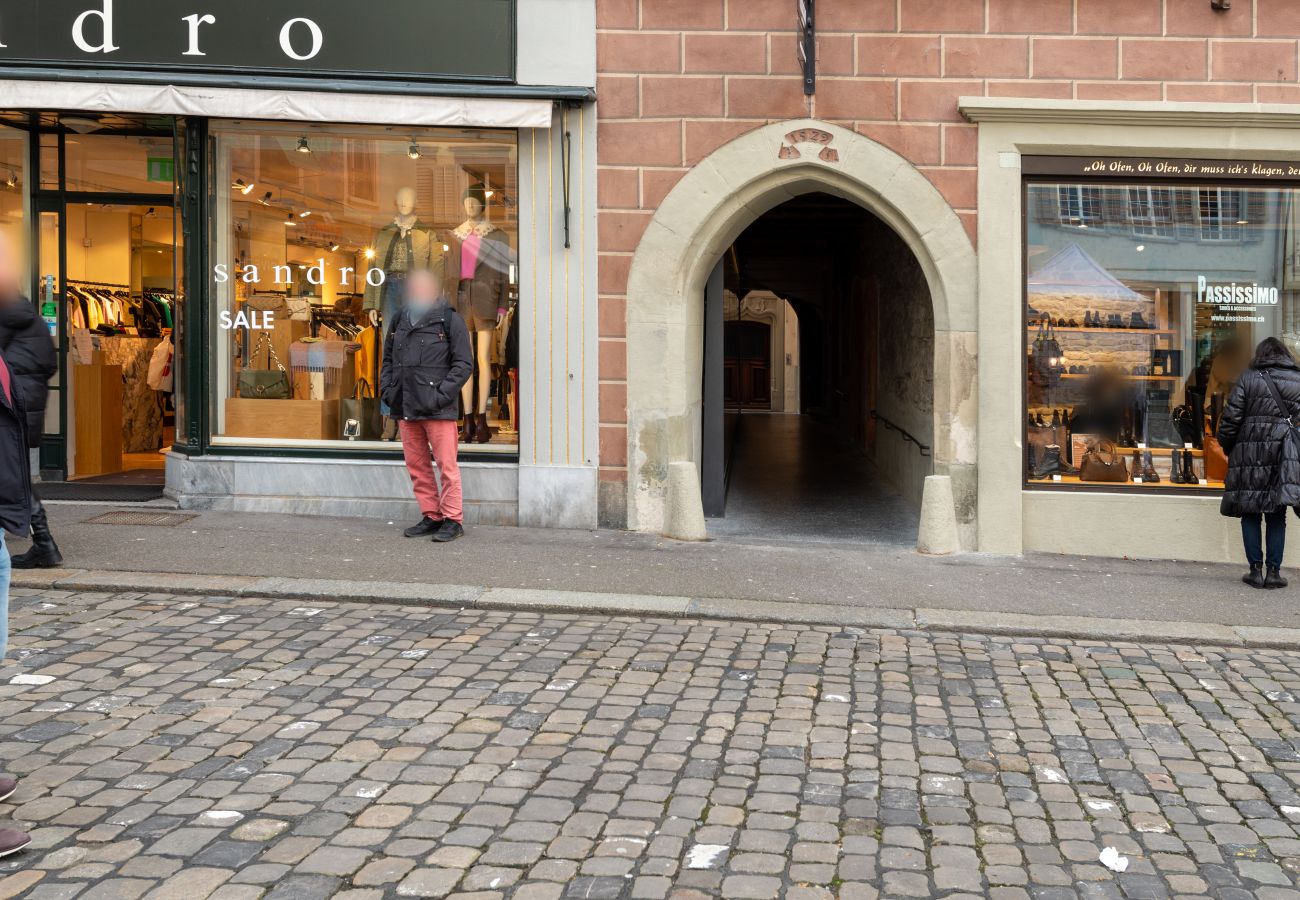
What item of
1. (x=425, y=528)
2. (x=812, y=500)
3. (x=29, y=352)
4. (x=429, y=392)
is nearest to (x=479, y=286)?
(x=429, y=392)

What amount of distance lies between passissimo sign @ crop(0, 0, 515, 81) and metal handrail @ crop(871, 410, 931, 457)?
4990mm

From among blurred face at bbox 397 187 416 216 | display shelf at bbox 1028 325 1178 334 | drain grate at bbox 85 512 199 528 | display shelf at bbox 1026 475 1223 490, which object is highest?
blurred face at bbox 397 187 416 216

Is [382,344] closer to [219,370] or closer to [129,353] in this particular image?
[219,370]

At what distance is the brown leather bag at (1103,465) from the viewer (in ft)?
34.9

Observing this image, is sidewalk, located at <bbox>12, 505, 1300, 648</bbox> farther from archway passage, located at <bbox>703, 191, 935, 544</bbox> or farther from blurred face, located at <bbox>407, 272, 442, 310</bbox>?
blurred face, located at <bbox>407, 272, 442, 310</bbox>

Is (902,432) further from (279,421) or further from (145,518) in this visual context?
(145,518)

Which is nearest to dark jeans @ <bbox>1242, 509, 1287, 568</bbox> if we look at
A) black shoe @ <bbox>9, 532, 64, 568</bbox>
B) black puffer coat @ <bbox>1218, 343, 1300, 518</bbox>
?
black puffer coat @ <bbox>1218, 343, 1300, 518</bbox>

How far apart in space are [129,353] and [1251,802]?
1172cm

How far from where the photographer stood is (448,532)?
9898mm

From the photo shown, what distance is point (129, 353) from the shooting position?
532 inches

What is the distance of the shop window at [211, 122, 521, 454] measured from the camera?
11.0 metres

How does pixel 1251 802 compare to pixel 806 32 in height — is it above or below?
below

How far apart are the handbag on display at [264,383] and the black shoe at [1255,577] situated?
304 inches

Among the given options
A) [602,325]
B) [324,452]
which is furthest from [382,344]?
[602,325]
